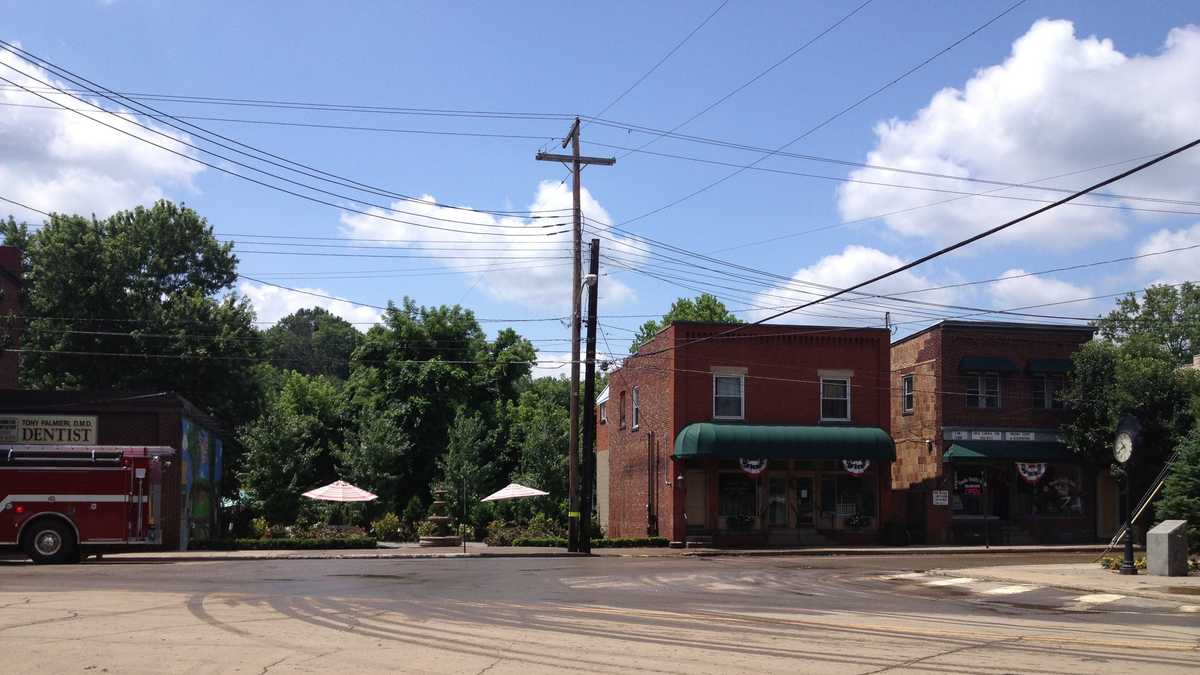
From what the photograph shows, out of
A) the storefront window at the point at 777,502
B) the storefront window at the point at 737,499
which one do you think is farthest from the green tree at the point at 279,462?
the storefront window at the point at 777,502

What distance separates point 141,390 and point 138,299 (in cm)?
1634

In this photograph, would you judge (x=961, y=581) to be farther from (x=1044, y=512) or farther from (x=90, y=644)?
(x=1044, y=512)

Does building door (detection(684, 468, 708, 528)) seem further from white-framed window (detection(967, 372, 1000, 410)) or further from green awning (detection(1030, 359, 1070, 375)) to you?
green awning (detection(1030, 359, 1070, 375))

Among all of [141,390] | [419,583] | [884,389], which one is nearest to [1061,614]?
[419,583]

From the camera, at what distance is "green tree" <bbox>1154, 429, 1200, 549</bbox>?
2603 cm

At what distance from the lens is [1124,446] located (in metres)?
24.8

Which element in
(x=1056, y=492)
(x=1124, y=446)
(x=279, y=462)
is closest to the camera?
(x=1124, y=446)

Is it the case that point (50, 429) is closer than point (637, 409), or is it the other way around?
point (50, 429)

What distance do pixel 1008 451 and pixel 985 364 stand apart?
351cm

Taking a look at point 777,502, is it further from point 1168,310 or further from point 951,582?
point 1168,310

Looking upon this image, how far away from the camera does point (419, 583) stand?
2128 cm

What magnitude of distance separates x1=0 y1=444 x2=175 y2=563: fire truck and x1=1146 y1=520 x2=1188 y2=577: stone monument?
23.9 meters

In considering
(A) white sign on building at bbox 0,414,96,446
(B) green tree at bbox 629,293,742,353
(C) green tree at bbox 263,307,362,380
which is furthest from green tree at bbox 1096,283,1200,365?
(C) green tree at bbox 263,307,362,380

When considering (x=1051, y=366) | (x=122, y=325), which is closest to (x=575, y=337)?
(x=1051, y=366)
